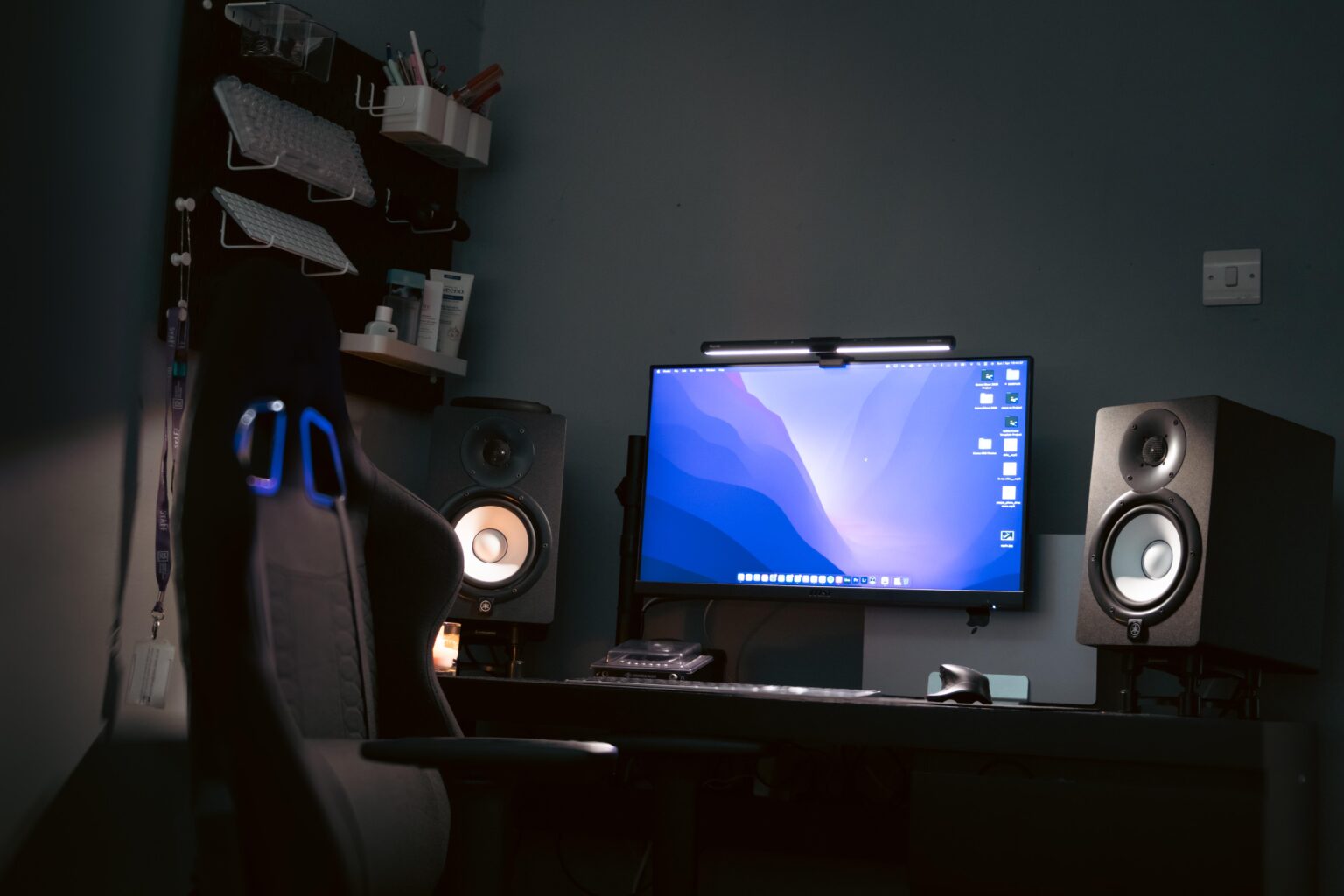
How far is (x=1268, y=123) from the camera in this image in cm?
218

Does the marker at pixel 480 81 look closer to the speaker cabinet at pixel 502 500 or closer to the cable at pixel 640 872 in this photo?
the speaker cabinet at pixel 502 500

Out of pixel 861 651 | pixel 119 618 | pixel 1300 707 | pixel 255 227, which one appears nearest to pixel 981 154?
pixel 861 651

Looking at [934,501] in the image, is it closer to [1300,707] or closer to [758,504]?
[758,504]

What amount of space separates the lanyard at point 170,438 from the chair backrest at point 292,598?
0.65 metres

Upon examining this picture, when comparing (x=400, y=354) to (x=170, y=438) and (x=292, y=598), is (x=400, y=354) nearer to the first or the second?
(x=170, y=438)

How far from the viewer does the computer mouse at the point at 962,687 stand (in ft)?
5.49

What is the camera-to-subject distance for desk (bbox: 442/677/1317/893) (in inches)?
56.8

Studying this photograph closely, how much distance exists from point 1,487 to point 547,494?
34.7 inches

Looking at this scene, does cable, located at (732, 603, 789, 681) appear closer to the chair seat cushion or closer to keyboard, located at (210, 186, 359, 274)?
keyboard, located at (210, 186, 359, 274)

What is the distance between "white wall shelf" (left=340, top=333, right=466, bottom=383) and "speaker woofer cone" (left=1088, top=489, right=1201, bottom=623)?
1.26 metres

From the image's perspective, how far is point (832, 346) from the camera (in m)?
2.21

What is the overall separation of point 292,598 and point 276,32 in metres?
1.21

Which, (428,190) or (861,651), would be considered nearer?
(861,651)

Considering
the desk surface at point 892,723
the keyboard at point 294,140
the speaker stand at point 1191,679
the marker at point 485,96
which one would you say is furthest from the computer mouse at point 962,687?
the marker at point 485,96
